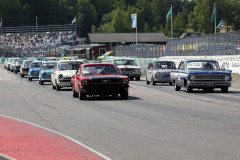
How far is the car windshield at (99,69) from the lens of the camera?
70.8 ft

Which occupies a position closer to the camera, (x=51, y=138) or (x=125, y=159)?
(x=125, y=159)

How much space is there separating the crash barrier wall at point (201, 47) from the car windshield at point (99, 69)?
18.0 metres

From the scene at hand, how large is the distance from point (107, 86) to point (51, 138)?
9462 mm

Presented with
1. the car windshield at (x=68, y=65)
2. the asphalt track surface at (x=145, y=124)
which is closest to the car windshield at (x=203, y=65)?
the asphalt track surface at (x=145, y=124)

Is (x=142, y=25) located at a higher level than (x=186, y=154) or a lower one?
higher

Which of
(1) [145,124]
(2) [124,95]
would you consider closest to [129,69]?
(2) [124,95]

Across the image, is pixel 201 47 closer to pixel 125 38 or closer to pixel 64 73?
pixel 64 73

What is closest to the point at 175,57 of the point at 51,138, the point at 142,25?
the point at 51,138

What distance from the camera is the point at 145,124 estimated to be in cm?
1334

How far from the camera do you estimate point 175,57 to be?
5162cm

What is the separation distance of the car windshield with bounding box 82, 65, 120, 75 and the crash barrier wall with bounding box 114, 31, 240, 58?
18.0 m

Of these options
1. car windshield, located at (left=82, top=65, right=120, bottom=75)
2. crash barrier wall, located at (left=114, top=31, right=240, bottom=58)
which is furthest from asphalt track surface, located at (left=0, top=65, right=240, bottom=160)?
crash barrier wall, located at (left=114, top=31, right=240, bottom=58)

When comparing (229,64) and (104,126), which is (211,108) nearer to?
(104,126)

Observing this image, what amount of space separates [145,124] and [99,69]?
8659 millimetres
